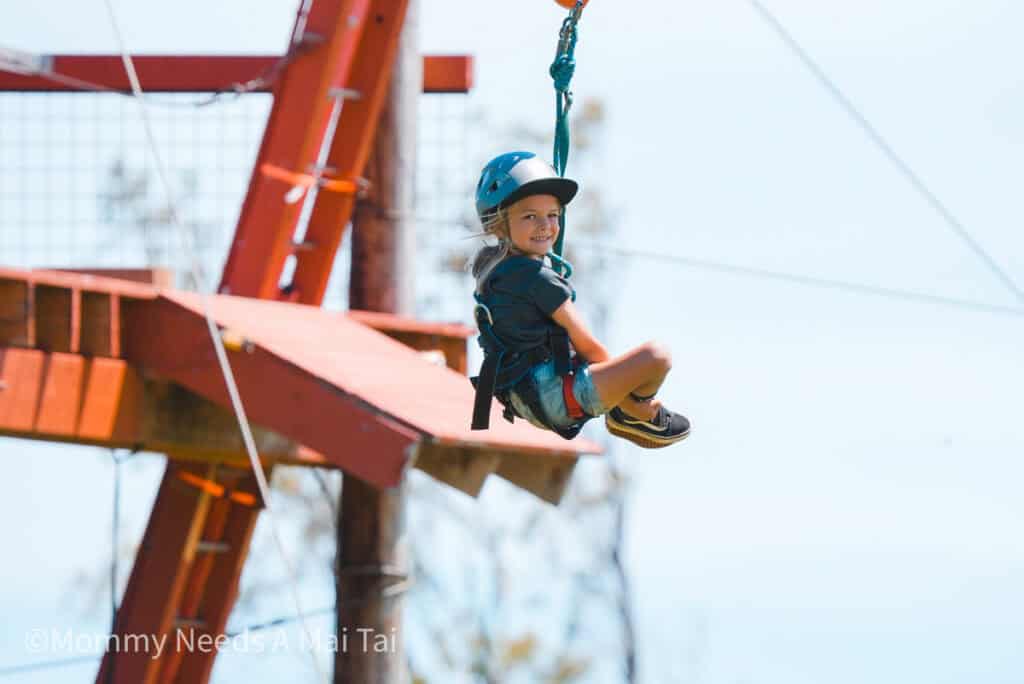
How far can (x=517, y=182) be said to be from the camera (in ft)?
22.8

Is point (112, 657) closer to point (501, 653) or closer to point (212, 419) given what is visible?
point (212, 419)

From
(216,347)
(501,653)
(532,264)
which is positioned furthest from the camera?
(501,653)

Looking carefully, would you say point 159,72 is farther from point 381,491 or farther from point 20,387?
point 20,387

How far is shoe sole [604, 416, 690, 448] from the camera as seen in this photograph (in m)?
7.32

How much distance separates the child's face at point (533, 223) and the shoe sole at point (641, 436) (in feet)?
2.19

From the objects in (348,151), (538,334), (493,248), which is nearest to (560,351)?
(538,334)

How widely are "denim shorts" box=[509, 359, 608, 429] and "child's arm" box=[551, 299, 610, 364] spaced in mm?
51

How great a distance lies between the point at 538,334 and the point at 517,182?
499mm

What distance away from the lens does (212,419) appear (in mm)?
11742

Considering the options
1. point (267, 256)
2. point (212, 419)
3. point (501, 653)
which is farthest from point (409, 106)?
point (501, 653)

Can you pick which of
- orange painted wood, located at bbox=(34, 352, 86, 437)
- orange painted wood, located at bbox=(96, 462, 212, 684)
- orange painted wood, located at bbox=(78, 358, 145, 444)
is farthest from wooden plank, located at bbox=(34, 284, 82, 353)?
orange painted wood, located at bbox=(96, 462, 212, 684)

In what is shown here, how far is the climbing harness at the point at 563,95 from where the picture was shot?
7.21 meters

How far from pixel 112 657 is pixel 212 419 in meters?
1.70

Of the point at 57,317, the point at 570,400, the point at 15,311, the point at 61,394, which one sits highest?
the point at 57,317
